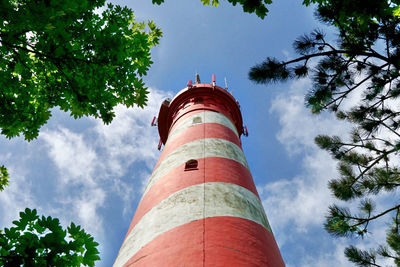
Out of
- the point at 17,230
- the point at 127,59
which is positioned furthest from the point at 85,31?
the point at 17,230

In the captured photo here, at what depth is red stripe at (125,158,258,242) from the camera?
4.92m

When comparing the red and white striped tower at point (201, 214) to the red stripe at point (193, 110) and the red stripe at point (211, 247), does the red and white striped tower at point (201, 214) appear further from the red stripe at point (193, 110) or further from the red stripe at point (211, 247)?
the red stripe at point (193, 110)

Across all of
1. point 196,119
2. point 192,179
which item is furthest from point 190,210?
point 196,119

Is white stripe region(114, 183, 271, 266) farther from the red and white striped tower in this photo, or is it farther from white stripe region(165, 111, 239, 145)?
white stripe region(165, 111, 239, 145)

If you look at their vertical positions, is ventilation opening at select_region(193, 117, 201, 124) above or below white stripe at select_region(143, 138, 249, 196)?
above

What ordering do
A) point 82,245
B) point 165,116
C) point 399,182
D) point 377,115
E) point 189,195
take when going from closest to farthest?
point 82,245 < point 189,195 < point 399,182 < point 377,115 < point 165,116

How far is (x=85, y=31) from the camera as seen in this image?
3.78 m

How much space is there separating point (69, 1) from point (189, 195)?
3231mm

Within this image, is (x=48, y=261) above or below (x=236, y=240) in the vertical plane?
below

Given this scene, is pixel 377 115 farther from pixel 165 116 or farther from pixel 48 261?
pixel 165 116

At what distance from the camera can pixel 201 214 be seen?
4.14m

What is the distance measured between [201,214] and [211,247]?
60cm

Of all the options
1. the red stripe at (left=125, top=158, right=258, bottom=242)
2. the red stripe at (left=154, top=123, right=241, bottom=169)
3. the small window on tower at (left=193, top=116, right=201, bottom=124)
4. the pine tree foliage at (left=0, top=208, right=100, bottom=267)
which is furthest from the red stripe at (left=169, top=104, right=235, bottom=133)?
the pine tree foliage at (left=0, top=208, right=100, bottom=267)

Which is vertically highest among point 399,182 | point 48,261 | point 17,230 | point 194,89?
point 194,89
